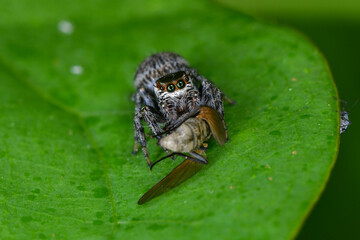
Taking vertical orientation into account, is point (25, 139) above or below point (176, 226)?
below

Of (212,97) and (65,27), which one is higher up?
(212,97)

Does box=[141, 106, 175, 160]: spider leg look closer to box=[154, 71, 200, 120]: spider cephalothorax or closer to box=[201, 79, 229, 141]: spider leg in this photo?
box=[154, 71, 200, 120]: spider cephalothorax

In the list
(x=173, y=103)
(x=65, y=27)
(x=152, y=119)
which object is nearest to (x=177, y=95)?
(x=173, y=103)

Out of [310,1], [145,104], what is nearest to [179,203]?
[145,104]

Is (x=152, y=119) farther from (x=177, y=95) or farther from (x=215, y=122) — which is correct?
(x=215, y=122)

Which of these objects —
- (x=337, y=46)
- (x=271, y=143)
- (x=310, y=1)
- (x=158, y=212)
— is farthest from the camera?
(x=310, y=1)

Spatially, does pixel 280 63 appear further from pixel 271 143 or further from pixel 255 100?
pixel 271 143

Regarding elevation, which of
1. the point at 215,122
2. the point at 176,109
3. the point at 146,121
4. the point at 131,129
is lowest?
the point at 131,129
